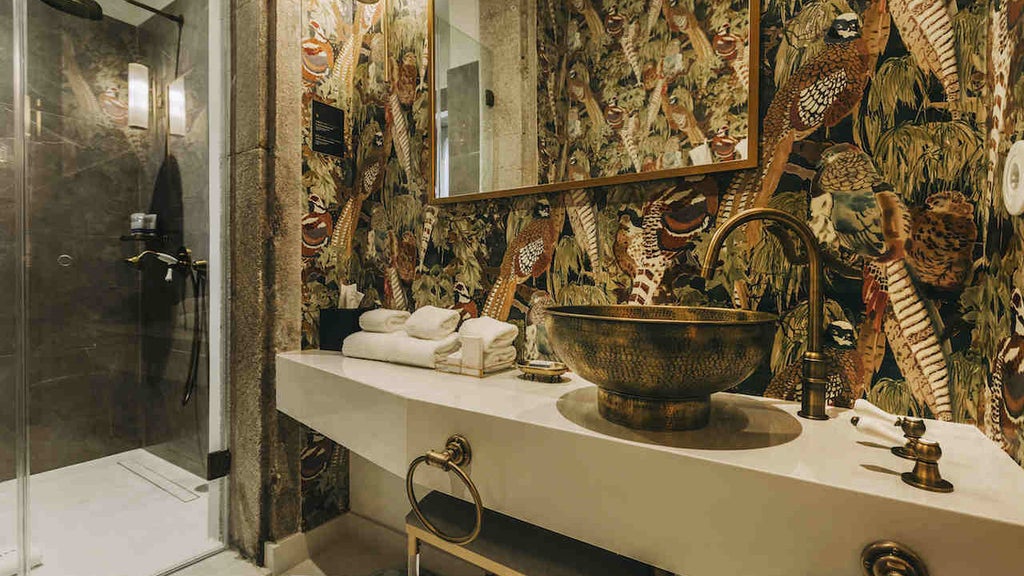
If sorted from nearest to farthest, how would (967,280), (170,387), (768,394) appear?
1. (967,280)
2. (768,394)
3. (170,387)

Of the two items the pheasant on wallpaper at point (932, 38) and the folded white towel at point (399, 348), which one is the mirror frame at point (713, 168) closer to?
the pheasant on wallpaper at point (932, 38)

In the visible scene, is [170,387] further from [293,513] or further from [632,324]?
[632,324]

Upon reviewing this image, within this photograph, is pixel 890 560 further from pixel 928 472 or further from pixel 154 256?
pixel 154 256

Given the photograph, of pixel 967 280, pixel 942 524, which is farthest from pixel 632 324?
pixel 967 280

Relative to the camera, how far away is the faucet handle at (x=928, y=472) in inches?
19.5

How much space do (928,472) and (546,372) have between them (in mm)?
683

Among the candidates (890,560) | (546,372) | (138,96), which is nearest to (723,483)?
(890,560)

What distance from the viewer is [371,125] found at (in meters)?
1.65

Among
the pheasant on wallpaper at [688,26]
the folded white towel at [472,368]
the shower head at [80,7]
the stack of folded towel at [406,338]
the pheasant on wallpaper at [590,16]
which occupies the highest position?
the shower head at [80,7]

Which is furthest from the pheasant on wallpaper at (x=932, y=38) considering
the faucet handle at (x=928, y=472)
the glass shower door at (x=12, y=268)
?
the glass shower door at (x=12, y=268)

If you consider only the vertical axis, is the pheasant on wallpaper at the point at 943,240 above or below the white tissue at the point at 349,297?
above

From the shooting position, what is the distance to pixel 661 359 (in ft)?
2.06

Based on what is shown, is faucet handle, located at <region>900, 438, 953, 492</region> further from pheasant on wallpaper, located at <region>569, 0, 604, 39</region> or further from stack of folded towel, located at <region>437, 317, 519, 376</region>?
pheasant on wallpaper, located at <region>569, 0, 604, 39</region>

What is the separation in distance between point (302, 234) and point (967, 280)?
1748mm
